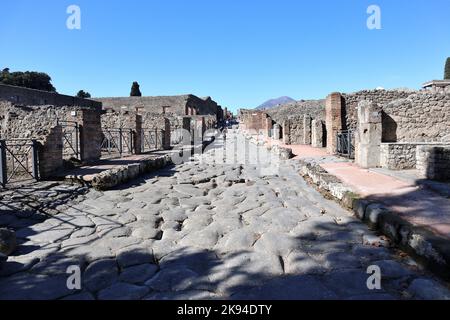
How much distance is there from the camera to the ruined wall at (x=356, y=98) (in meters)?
15.2

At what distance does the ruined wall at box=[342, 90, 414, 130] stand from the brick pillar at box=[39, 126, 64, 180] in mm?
12139

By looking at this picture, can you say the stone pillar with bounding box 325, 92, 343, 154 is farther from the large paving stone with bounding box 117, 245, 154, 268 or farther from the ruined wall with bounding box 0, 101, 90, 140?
the large paving stone with bounding box 117, 245, 154, 268

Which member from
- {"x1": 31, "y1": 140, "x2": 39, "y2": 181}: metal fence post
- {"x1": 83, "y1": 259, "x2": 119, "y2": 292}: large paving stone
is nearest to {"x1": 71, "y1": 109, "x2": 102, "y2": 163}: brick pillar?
{"x1": 31, "y1": 140, "x2": 39, "y2": 181}: metal fence post

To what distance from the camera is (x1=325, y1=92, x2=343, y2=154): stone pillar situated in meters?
14.2

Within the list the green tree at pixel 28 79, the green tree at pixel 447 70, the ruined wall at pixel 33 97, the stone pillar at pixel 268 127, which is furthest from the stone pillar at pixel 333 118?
the green tree at pixel 28 79

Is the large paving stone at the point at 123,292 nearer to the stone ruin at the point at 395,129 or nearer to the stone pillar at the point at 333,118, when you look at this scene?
the stone ruin at the point at 395,129

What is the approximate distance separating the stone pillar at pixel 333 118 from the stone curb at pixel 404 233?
8863 millimetres

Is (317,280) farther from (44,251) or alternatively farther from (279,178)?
(279,178)

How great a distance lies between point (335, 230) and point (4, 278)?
3659mm

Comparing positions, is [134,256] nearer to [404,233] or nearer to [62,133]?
[404,233]

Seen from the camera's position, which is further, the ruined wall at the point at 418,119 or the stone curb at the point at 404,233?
the ruined wall at the point at 418,119

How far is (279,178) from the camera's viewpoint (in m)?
8.57
